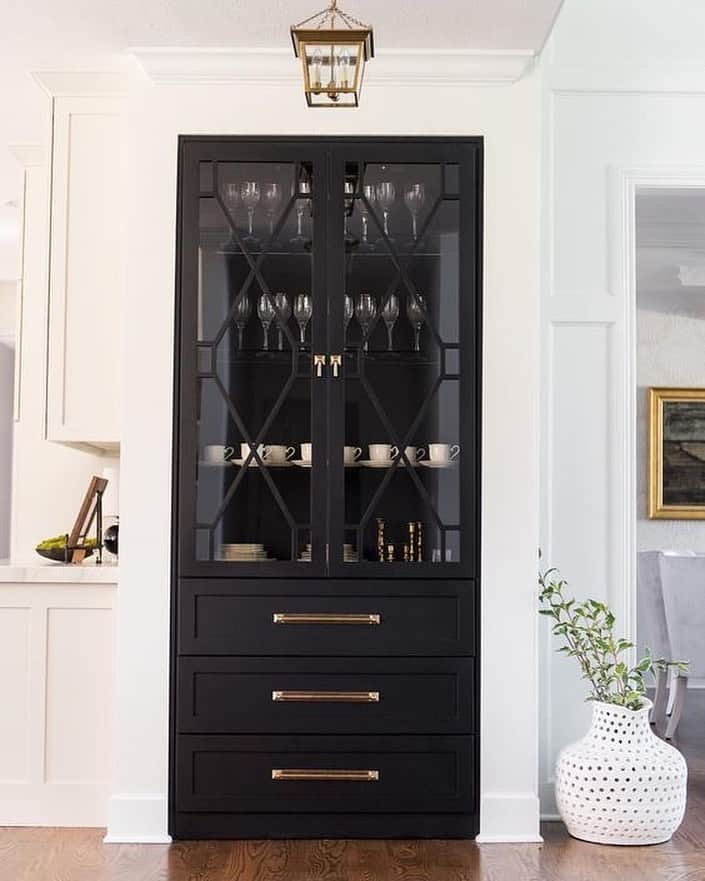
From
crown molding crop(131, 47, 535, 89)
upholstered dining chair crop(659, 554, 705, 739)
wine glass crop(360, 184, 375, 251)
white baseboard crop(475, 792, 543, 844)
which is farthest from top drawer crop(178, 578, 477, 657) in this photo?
upholstered dining chair crop(659, 554, 705, 739)

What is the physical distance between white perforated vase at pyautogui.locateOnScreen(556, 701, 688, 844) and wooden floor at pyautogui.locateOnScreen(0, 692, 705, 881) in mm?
57

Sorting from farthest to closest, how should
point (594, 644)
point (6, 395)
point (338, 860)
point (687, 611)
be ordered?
point (6, 395)
point (687, 611)
point (594, 644)
point (338, 860)

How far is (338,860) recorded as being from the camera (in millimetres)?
3600

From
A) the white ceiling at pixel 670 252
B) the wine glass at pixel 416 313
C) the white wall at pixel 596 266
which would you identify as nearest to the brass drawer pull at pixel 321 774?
the white wall at pixel 596 266

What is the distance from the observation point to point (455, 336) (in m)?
3.88

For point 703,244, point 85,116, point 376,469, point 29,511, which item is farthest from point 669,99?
point 29,511

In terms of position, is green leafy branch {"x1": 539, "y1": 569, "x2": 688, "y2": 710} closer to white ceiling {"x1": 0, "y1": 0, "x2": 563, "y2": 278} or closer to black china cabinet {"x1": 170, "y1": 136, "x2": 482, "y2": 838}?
black china cabinet {"x1": 170, "y1": 136, "x2": 482, "y2": 838}

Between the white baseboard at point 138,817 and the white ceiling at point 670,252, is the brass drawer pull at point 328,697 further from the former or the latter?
the white ceiling at point 670,252

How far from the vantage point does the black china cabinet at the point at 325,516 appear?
3818 mm

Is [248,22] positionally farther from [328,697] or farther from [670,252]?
[670,252]

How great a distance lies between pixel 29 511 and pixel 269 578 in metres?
1.54

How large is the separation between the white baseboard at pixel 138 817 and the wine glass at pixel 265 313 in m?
1.51

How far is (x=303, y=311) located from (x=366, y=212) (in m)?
0.39

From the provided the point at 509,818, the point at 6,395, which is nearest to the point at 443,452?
the point at 509,818
